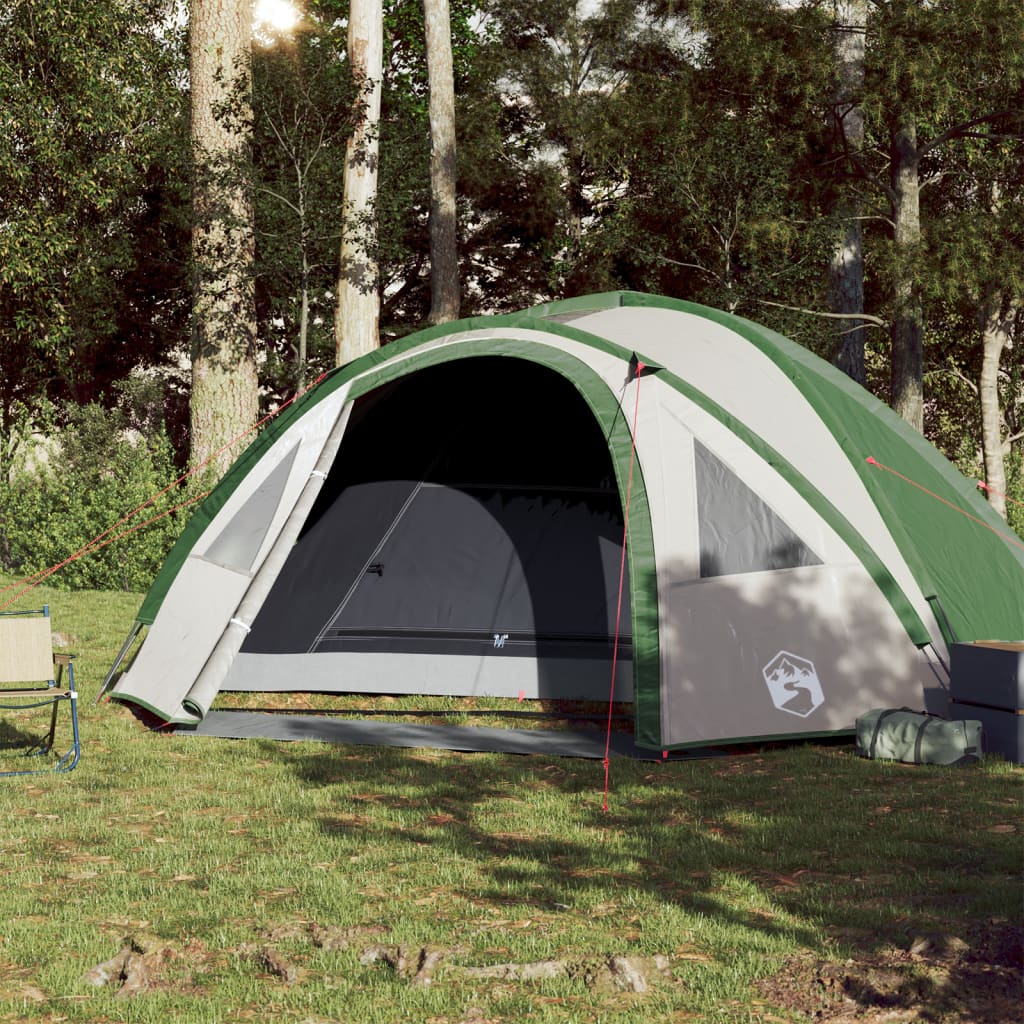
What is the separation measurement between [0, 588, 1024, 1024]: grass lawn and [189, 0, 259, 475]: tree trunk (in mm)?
9240

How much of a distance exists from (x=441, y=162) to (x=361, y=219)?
476 centimetres

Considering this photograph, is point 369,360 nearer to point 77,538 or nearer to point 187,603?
point 187,603

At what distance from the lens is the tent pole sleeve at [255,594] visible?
771cm

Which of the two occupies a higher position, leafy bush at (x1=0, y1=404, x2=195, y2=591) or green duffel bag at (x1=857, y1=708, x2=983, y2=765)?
leafy bush at (x1=0, y1=404, x2=195, y2=591)

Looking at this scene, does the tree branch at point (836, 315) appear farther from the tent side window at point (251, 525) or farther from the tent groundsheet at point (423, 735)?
the tent groundsheet at point (423, 735)

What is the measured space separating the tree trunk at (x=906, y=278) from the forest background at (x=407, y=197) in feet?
0.13

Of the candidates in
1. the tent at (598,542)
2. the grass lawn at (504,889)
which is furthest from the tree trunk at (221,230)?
the grass lawn at (504,889)

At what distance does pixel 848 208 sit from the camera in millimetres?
19781

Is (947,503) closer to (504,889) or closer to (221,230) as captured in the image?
(504,889)

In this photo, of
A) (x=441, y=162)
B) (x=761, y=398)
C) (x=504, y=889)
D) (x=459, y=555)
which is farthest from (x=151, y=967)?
(x=441, y=162)

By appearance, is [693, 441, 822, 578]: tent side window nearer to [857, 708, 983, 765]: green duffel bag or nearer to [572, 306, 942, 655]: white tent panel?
[572, 306, 942, 655]: white tent panel

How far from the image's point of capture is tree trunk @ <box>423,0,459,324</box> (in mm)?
20469

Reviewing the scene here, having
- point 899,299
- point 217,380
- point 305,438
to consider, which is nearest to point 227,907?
point 305,438

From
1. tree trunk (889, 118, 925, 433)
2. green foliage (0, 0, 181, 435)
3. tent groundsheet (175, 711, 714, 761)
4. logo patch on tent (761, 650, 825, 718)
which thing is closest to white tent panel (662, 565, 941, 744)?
logo patch on tent (761, 650, 825, 718)
